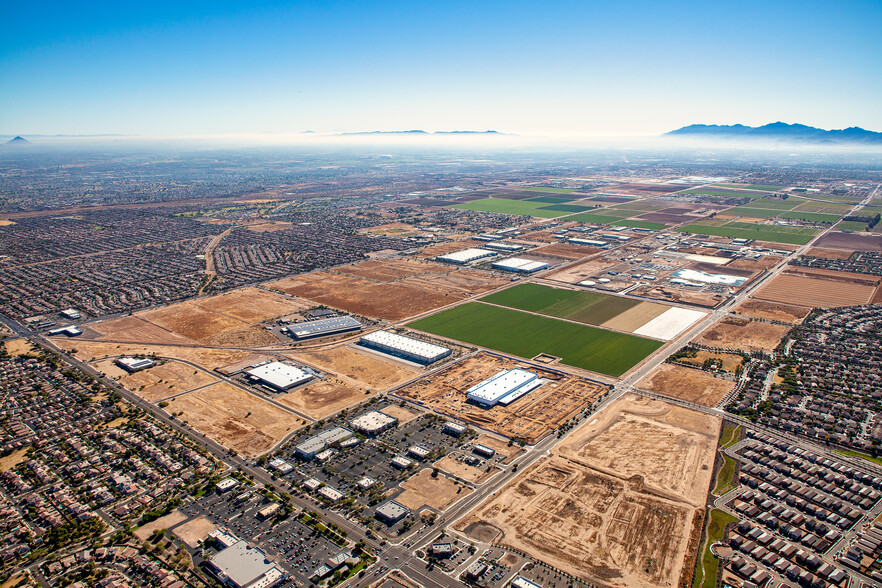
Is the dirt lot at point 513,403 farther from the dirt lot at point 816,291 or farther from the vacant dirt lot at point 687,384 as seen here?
the dirt lot at point 816,291

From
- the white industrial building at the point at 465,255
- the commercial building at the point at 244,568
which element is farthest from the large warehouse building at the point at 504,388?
the white industrial building at the point at 465,255

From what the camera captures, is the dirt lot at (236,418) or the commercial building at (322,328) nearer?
the dirt lot at (236,418)

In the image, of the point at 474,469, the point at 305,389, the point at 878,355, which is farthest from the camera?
the point at 878,355

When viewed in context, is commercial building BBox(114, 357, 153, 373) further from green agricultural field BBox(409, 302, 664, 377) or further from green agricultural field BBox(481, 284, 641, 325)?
green agricultural field BBox(481, 284, 641, 325)

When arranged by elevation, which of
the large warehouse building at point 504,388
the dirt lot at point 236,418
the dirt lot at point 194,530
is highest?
the large warehouse building at point 504,388

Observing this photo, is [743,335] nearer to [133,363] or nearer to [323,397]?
[323,397]

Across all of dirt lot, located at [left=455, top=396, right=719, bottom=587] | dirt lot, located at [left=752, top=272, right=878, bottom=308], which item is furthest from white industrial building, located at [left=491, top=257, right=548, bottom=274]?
dirt lot, located at [left=455, top=396, right=719, bottom=587]

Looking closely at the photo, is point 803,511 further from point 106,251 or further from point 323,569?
point 106,251

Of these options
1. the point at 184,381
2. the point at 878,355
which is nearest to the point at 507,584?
the point at 184,381
